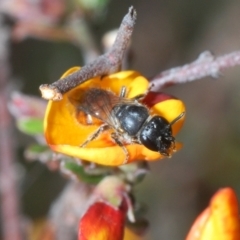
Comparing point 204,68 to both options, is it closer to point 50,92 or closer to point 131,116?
point 131,116

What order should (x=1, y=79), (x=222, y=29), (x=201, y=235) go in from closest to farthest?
(x=201, y=235)
(x=1, y=79)
(x=222, y=29)

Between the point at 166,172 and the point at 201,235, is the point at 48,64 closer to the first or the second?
the point at 166,172

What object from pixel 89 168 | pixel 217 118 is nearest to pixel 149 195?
pixel 217 118

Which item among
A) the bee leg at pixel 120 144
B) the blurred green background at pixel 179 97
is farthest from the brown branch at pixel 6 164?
the bee leg at pixel 120 144

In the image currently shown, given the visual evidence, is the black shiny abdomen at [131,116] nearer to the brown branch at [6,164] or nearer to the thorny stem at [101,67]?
the thorny stem at [101,67]

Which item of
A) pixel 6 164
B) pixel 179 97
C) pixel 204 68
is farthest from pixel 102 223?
pixel 179 97

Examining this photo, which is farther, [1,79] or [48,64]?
[48,64]

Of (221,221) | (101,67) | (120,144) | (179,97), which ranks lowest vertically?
(221,221)
